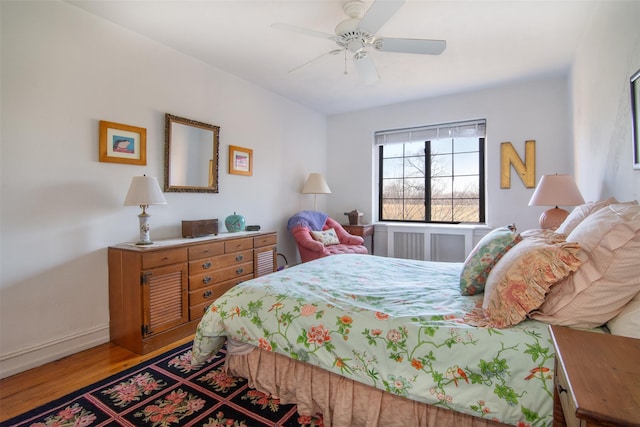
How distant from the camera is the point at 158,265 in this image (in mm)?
2424

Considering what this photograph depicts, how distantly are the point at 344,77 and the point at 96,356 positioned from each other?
358cm

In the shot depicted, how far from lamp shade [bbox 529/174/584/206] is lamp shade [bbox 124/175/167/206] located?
3230 millimetres

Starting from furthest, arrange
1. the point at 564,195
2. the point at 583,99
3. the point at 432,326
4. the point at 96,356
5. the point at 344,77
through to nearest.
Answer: the point at 344,77 → the point at 583,99 → the point at 564,195 → the point at 96,356 → the point at 432,326

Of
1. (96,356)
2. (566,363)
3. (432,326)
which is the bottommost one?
(96,356)

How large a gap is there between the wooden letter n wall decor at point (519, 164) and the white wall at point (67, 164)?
12.4ft

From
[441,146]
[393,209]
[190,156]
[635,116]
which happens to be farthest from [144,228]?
[441,146]

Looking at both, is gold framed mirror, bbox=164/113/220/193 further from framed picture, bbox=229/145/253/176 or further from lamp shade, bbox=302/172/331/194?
lamp shade, bbox=302/172/331/194

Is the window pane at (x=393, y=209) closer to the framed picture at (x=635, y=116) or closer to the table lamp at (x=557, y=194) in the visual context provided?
the table lamp at (x=557, y=194)

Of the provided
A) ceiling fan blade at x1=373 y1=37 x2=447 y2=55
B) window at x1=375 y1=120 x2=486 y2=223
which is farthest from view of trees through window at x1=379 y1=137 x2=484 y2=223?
ceiling fan blade at x1=373 y1=37 x2=447 y2=55

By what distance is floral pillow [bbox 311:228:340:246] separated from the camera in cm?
413

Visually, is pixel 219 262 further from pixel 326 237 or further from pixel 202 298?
pixel 326 237

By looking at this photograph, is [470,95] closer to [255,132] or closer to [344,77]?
[344,77]

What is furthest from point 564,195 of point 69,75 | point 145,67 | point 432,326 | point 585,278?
point 69,75

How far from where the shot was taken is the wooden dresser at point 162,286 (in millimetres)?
2346
